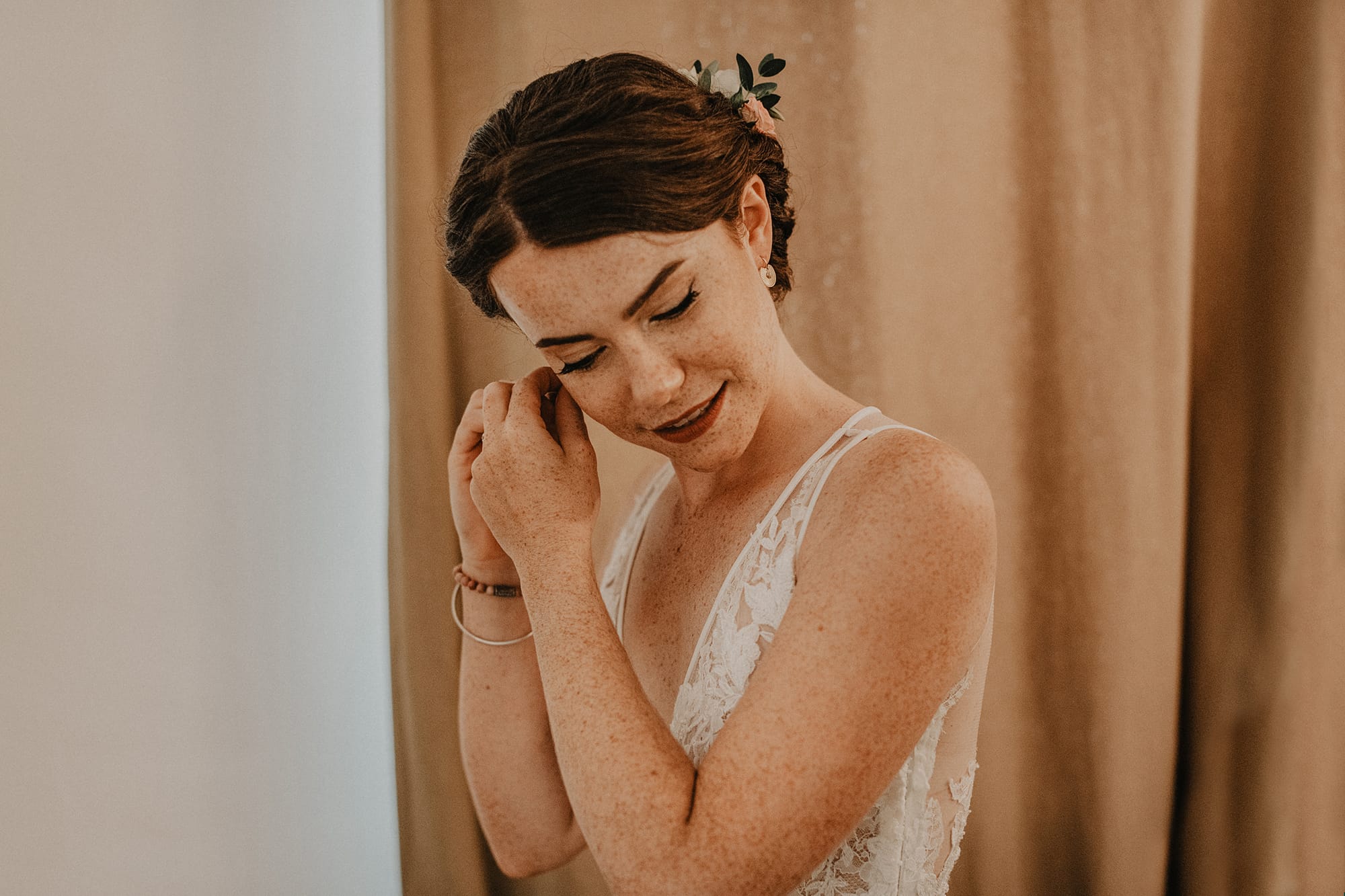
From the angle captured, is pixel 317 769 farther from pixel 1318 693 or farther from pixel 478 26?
pixel 1318 693

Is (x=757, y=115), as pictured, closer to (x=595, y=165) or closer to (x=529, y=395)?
(x=595, y=165)

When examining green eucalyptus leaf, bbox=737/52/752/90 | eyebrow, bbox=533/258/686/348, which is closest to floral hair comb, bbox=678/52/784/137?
green eucalyptus leaf, bbox=737/52/752/90

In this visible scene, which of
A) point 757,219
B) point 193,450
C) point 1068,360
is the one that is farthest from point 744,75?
point 193,450

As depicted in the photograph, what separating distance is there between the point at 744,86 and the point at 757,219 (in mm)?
169

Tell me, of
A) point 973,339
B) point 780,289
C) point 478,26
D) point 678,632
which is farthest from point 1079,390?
point 478,26

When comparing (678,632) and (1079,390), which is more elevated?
(1079,390)

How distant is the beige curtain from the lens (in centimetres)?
129

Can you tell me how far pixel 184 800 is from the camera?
4.06ft

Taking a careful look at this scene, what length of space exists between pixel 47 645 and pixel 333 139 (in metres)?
0.87

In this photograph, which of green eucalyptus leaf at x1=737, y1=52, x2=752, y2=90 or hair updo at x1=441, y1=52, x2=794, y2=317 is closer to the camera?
hair updo at x1=441, y1=52, x2=794, y2=317

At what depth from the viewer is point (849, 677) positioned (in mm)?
659

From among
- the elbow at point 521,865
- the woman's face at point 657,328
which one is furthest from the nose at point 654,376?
the elbow at point 521,865

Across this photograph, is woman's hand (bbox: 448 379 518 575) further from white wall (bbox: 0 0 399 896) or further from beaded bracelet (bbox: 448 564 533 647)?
white wall (bbox: 0 0 399 896)

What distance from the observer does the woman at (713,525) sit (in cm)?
66
